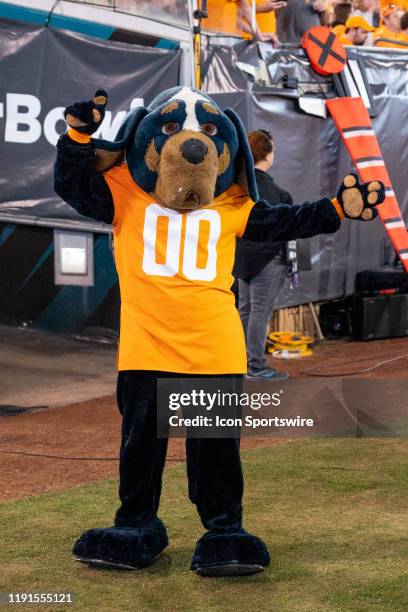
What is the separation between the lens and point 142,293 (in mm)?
4391

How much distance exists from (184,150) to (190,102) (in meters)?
0.30

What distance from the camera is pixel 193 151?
424 cm

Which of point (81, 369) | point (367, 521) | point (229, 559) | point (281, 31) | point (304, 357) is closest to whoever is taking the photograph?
point (229, 559)

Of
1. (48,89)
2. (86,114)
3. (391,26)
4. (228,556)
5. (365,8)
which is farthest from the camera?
(365,8)

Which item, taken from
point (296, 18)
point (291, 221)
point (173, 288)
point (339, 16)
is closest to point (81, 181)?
point (173, 288)

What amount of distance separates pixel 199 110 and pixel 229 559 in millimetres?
1795

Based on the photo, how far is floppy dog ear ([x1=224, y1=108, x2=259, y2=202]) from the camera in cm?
450

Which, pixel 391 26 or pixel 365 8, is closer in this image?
pixel 391 26

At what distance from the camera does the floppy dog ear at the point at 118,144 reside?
14.4 ft

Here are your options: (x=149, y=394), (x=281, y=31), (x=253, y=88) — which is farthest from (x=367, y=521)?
(x=281, y=31)

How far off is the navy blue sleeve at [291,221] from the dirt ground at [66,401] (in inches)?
81.6

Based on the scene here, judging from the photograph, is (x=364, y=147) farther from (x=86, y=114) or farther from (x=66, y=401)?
(x=86, y=114)

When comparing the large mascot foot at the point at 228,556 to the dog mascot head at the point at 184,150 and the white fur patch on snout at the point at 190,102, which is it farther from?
the white fur patch on snout at the point at 190,102

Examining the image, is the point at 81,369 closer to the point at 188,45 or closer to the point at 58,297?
the point at 58,297
